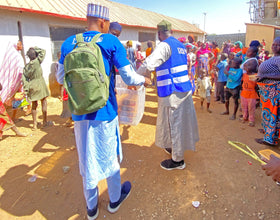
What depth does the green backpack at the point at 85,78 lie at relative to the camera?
1.62m

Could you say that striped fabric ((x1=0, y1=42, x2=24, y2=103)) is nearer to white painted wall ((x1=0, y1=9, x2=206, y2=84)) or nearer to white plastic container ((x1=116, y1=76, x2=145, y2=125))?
white painted wall ((x1=0, y1=9, x2=206, y2=84))

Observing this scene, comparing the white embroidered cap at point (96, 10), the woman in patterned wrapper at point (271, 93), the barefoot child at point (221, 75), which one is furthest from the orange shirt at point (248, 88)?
the white embroidered cap at point (96, 10)

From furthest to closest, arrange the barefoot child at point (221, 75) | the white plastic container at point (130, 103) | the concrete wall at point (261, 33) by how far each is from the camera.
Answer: the concrete wall at point (261, 33)
the barefoot child at point (221, 75)
the white plastic container at point (130, 103)

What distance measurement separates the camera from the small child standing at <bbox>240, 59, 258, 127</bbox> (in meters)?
4.36

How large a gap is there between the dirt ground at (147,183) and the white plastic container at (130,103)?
76cm

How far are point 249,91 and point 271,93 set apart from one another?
1029 mm

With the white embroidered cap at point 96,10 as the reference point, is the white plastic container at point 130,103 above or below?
below

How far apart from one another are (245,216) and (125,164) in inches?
69.3

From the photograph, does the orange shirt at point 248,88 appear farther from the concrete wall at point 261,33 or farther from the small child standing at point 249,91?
the concrete wall at point 261,33

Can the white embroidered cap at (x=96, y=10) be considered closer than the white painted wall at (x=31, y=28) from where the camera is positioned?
Yes

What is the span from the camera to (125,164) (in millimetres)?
3264

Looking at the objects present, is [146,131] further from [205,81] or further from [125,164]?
[205,81]

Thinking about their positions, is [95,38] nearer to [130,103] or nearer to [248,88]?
[130,103]

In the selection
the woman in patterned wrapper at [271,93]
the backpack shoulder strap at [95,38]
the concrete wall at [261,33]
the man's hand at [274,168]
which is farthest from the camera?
the concrete wall at [261,33]
